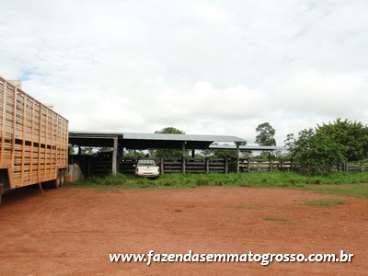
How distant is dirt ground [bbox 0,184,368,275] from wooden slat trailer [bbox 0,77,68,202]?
1.07 m

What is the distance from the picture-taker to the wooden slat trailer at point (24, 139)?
35.0 feet

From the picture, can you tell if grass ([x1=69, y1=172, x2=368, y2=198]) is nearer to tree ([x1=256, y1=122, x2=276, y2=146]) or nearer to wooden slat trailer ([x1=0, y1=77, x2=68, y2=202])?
wooden slat trailer ([x1=0, y1=77, x2=68, y2=202])

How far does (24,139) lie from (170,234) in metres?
6.53

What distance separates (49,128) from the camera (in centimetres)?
1658

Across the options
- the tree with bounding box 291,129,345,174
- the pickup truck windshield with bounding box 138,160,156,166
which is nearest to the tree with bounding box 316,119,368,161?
the tree with bounding box 291,129,345,174

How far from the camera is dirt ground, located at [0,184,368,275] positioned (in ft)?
18.8

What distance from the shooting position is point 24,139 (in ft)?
40.6

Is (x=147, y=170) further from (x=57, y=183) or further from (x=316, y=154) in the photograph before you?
(x=316, y=154)

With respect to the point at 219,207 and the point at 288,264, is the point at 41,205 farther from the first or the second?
the point at 288,264

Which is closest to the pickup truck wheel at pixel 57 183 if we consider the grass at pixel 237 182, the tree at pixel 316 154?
the grass at pixel 237 182

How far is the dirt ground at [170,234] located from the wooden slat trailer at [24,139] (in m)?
1.07

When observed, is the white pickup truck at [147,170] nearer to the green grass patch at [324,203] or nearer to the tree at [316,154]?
the tree at [316,154]

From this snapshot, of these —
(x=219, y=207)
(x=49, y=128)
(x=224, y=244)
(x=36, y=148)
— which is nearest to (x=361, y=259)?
(x=224, y=244)

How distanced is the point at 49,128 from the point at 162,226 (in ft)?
30.5
